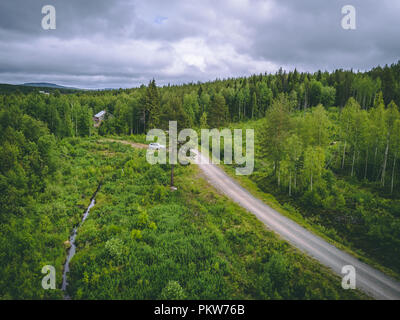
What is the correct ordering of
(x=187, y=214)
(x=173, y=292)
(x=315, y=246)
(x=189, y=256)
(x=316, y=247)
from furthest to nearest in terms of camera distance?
(x=187, y=214)
(x=315, y=246)
(x=316, y=247)
(x=189, y=256)
(x=173, y=292)

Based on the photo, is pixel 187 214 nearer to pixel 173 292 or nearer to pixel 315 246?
pixel 173 292

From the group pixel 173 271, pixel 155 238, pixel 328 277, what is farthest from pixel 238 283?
pixel 155 238

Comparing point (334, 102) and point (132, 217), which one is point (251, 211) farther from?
point (334, 102)

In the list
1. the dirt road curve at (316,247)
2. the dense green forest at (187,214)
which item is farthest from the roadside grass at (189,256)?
the dirt road curve at (316,247)

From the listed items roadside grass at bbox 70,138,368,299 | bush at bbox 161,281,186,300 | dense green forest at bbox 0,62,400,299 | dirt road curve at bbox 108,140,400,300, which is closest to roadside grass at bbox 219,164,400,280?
dense green forest at bbox 0,62,400,299

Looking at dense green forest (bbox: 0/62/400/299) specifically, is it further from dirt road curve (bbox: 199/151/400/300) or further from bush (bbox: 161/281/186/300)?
dirt road curve (bbox: 199/151/400/300)

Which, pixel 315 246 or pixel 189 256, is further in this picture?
pixel 315 246

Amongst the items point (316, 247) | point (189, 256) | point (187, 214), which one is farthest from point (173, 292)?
point (316, 247)

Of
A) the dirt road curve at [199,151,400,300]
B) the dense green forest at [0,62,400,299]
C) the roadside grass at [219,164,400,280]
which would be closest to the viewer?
the dirt road curve at [199,151,400,300]
